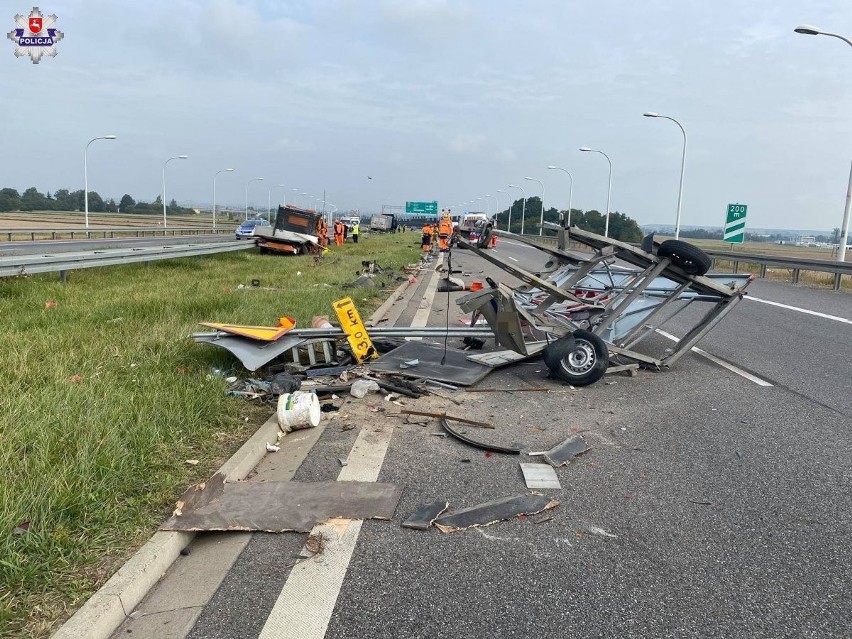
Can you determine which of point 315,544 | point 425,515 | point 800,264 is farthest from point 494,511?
point 800,264

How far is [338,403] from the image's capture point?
590 centimetres

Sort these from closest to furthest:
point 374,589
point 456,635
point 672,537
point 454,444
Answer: point 456,635
point 374,589
point 672,537
point 454,444

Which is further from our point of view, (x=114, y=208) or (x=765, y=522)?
(x=114, y=208)

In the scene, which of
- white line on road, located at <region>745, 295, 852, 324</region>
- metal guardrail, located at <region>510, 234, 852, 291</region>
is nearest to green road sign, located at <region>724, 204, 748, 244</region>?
metal guardrail, located at <region>510, 234, 852, 291</region>

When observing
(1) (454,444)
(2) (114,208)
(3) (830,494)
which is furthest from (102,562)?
(2) (114,208)

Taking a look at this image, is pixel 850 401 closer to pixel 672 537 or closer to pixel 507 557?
pixel 672 537

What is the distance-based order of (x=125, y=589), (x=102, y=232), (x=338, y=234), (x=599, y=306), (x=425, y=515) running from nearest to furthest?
(x=125, y=589) < (x=425, y=515) < (x=599, y=306) < (x=338, y=234) < (x=102, y=232)

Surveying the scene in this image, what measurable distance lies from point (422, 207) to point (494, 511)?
10518 cm

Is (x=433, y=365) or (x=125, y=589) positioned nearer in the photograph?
(x=125, y=589)

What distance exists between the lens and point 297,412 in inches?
201

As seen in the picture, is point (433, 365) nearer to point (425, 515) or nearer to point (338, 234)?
point (425, 515)

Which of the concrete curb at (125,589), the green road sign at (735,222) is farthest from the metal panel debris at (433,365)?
the green road sign at (735,222)

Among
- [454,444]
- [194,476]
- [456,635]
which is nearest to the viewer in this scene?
[456,635]

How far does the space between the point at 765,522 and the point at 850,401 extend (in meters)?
3.36
